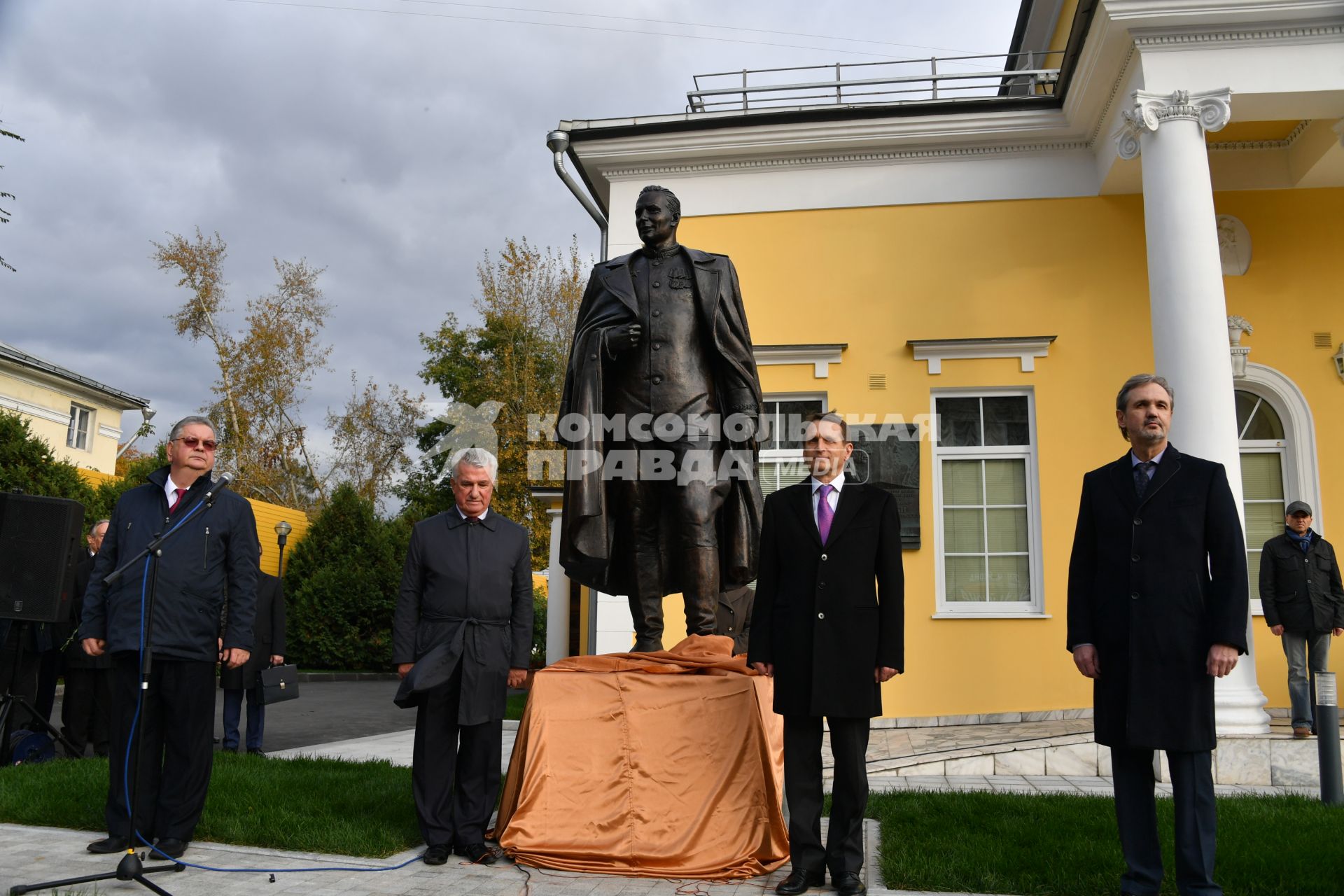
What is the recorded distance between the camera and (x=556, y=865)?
4199 millimetres

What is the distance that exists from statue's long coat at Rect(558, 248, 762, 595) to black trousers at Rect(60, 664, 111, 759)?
5.11 meters

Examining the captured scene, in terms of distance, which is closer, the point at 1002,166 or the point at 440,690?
the point at 440,690

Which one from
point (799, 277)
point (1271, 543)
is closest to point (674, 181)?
point (799, 277)

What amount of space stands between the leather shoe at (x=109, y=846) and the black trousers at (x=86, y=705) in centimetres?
394

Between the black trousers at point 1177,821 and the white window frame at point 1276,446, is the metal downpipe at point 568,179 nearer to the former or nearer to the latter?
the white window frame at point 1276,446

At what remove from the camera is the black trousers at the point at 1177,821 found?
11.3ft

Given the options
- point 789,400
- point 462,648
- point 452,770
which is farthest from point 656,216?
point 789,400

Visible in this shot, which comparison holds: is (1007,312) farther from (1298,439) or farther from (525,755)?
(525,755)

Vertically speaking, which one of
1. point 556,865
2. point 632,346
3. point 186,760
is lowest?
point 556,865

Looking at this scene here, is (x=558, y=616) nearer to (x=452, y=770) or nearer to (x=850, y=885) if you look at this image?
(x=452, y=770)

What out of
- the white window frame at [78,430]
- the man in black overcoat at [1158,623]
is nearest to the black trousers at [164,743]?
the man in black overcoat at [1158,623]

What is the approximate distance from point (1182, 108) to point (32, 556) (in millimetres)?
9002

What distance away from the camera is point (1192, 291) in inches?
313

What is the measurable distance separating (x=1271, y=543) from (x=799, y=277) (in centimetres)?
508
